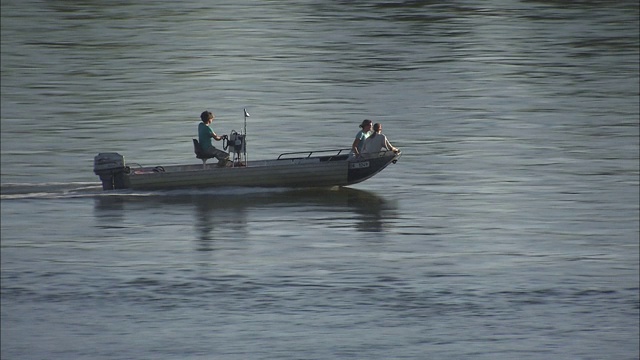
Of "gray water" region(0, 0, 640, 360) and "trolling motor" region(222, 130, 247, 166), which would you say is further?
"trolling motor" region(222, 130, 247, 166)

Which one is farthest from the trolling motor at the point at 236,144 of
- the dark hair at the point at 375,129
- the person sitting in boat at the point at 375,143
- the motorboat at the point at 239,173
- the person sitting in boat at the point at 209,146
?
the dark hair at the point at 375,129

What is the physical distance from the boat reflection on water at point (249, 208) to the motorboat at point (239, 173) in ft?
0.46

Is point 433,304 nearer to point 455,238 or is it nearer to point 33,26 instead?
point 455,238

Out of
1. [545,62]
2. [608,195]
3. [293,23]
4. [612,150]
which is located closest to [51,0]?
[293,23]

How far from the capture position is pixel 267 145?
2666 cm

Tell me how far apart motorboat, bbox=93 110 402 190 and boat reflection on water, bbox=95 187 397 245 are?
141 mm

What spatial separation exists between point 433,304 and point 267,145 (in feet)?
36.9

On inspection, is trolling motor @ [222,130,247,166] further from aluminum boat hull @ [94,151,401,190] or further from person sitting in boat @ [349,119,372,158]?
person sitting in boat @ [349,119,372,158]

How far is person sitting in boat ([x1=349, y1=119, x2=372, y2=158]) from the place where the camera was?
23094mm

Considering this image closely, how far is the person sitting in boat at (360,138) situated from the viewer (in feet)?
75.8

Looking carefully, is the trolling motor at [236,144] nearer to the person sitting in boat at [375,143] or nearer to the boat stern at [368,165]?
the boat stern at [368,165]

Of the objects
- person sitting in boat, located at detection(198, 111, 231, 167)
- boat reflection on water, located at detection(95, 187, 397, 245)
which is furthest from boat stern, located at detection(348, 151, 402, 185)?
person sitting in boat, located at detection(198, 111, 231, 167)

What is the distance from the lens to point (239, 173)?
2280cm

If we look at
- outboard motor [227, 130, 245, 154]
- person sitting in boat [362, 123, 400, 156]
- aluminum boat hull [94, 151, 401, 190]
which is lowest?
aluminum boat hull [94, 151, 401, 190]
